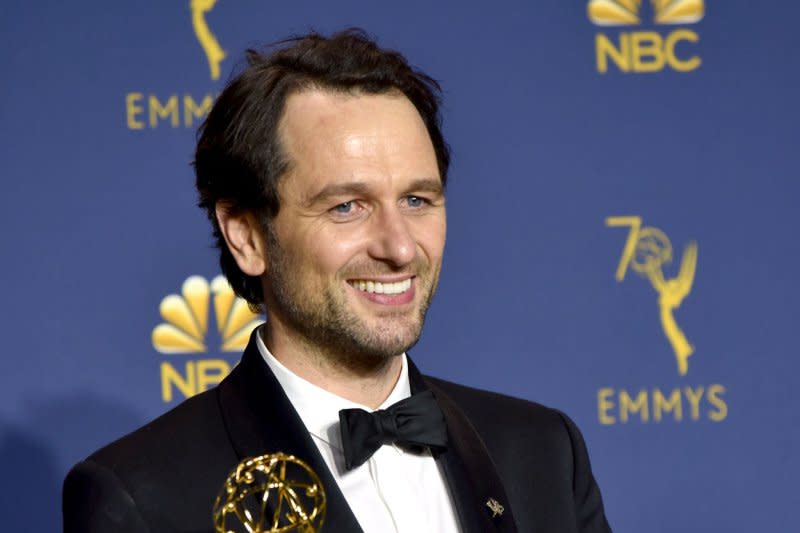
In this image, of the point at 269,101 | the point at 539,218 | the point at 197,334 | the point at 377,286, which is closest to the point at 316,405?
the point at 377,286

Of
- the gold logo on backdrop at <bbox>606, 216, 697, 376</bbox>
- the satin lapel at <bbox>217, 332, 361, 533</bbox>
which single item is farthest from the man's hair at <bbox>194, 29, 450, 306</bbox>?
the gold logo on backdrop at <bbox>606, 216, 697, 376</bbox>

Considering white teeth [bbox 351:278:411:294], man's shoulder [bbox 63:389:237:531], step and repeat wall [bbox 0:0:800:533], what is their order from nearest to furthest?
man's shoulder [bbox 63:389:237:531]
white teeth [bbox 351:278:411:294]
step and repeat wall [bbox 0:0:800:533]

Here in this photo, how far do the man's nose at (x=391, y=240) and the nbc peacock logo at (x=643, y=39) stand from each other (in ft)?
3.37

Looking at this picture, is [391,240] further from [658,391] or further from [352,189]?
[658,391]

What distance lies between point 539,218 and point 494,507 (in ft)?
3.12

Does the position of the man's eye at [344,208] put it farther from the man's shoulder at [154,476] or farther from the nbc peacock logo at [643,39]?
the nbc peacock logo at [643,39]

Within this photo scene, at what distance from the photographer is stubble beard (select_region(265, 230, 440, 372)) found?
1697 mm

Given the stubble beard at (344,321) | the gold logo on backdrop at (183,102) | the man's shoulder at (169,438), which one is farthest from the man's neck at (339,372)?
the gold logo on backdrop at (183,102)

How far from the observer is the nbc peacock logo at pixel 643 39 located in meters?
2.59

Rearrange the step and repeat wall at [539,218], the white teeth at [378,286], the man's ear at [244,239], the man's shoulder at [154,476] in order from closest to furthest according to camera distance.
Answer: the man's shoulder at [154,476], the white teeth at [378,286], the man's ear at [244,239], the step and repeat wall at [539,218]

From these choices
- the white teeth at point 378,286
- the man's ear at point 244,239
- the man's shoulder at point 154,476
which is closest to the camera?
the man's shoulder at point 154,476

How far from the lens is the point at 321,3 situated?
2.55m

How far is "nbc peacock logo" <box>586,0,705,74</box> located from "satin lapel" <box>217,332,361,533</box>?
3.77 ft

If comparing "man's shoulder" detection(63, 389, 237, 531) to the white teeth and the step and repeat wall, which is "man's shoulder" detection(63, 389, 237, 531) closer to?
the white teeth
